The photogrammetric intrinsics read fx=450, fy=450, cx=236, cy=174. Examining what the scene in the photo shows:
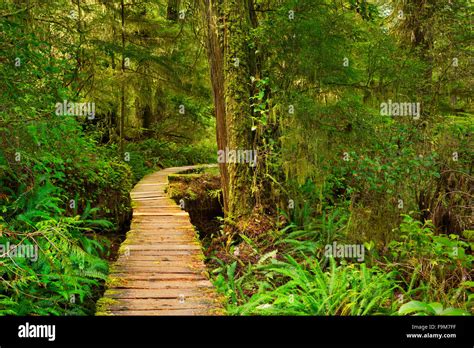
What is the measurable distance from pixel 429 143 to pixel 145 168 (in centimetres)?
1175

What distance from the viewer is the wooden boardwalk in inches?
202

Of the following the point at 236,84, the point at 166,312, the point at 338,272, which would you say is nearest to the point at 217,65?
the point at 236,84

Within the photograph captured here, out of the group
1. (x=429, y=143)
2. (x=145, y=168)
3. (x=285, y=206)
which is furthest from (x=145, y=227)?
(x=145, y=168)

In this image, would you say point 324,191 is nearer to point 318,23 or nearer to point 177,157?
point 318,23

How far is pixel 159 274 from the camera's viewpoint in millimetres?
6203

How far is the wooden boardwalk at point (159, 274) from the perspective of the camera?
514 centimetres

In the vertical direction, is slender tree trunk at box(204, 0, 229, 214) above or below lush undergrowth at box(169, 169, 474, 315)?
above

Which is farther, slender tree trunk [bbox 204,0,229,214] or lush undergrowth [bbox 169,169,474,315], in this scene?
slender tree trunk [bbox 204,0,229,214]

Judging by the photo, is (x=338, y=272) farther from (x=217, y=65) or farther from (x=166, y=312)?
(x=217, y=65)

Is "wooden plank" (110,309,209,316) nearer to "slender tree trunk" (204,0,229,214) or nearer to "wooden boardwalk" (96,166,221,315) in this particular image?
"wooden boardwalk" (96,166,221,315)

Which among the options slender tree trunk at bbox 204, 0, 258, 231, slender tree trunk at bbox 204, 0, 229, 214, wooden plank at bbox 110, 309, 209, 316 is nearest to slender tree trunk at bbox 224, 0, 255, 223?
slender tree trunk at bbox 204, 0, 258, 231

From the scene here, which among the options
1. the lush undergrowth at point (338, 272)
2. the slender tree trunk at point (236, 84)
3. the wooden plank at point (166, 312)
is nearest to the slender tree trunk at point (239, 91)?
the slender tree trunk at point (236, 84)

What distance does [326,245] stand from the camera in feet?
25.7

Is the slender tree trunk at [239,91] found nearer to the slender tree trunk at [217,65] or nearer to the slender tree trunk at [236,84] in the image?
the slender tree trunk at [236,84]
